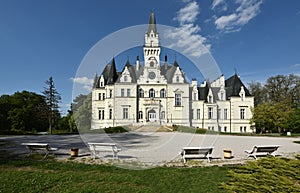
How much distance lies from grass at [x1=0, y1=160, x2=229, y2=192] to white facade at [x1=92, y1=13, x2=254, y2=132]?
1103 inches

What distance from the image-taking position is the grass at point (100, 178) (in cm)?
496

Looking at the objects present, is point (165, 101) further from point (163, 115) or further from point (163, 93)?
point (163, 115)

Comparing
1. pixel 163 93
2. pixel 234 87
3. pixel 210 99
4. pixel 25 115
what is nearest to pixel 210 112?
pixel 210 99

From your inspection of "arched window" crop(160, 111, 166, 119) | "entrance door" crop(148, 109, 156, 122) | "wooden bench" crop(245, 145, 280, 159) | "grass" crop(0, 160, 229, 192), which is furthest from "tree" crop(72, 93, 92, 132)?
"arched window" crop(160, 111, 166, 119)

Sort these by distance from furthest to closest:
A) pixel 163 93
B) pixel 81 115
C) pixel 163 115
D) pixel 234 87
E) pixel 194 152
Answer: pixel 234 87, pixel 163 93, pixel 163 115, pixel 81 115, pixel 194 152

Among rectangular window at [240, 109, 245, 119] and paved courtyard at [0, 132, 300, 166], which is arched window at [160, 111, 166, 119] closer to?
paved courtyard at [0, 132, 300, 166]

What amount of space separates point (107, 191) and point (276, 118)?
1305 inches

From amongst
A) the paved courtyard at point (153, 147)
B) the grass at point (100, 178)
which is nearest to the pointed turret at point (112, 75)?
the paved courtyard at point (153, 147)

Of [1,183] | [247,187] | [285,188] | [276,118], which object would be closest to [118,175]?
[1,183]

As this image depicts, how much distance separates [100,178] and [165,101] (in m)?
31.8

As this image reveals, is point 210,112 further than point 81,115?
Yes

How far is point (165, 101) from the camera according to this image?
122 ft

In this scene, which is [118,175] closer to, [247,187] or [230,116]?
[247,187]

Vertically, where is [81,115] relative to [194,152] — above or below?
above
